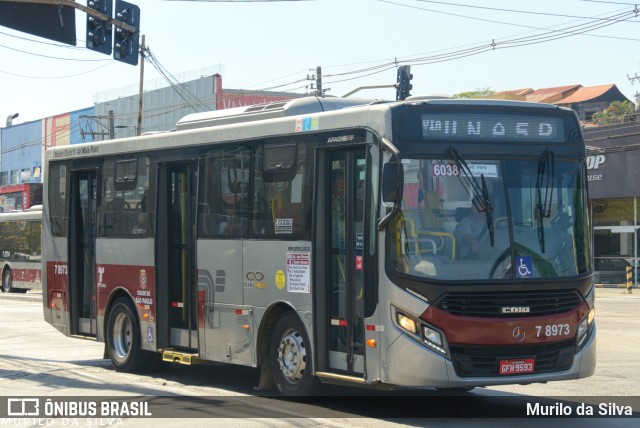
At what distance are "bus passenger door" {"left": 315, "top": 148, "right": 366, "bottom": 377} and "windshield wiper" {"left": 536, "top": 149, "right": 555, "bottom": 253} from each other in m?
1.82

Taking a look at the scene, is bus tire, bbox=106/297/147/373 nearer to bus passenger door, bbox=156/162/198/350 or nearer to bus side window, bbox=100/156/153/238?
bus passenger door, bbox=156/162/198/350

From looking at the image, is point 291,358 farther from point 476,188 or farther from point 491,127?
point 491,127

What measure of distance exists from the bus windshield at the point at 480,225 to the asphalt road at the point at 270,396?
5.07 feet

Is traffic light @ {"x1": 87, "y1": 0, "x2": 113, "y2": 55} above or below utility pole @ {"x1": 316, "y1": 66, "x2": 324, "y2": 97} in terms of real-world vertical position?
below

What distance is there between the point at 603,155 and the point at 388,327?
35637mm

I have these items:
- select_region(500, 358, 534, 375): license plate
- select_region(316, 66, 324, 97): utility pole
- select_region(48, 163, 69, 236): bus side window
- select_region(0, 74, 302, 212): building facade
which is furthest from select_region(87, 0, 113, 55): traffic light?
select_region(0, 74, 302, 212): building facade

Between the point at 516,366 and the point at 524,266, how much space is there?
39.4 inches

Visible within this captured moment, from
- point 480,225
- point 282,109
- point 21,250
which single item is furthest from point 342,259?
point 21,250

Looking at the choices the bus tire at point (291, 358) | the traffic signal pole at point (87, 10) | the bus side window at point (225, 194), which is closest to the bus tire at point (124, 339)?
the bus side window at point (225, 194)

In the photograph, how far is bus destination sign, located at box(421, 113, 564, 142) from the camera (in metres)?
10.6

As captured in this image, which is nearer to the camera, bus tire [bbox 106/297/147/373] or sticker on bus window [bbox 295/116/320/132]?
sticker on bus window [bbox 295/116/320/132]

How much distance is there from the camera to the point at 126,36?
20.1 metres

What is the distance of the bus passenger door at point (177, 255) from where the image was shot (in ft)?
45.5

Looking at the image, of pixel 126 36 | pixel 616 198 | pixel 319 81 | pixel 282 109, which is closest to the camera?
pixel 282 109
